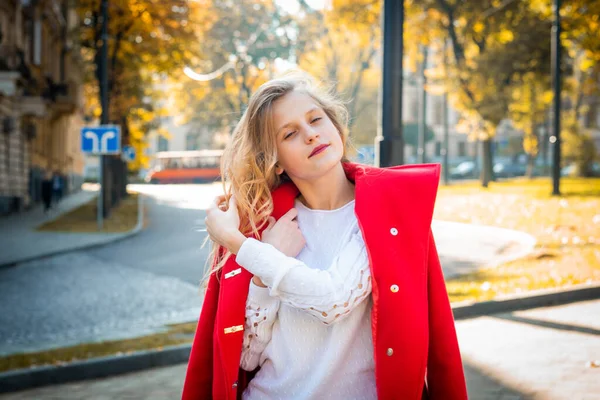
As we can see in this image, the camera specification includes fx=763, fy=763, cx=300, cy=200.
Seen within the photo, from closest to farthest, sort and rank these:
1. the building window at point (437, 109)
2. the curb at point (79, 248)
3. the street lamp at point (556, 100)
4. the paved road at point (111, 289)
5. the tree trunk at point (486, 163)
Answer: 1. the paved road at point (111, 289)
2. the curb at point (79, 248)
3. the street lamp at point (556, 100)
4. the tree trunk at point (486, 163)
5. the building window at point (437, 109)

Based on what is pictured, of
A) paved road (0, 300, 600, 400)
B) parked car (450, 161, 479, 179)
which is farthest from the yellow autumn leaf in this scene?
parked car (450, 161, 479, 179)

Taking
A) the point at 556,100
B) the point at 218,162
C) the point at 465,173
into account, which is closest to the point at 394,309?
the point at 556,100

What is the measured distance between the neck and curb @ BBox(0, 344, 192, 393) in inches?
158

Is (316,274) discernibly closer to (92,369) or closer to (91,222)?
(92,369)

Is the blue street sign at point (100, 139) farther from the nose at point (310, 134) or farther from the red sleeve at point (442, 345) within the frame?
the red sleeve at point (442, 345)

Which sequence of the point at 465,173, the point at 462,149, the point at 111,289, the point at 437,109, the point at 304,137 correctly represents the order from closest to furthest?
the point at 304,137
the point at 111,289
the point at 465,173
the point at 437,109
the point at 462,149

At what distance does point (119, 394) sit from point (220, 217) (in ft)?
11.2

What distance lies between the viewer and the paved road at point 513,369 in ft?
16.3

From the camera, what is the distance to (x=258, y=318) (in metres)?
2.32

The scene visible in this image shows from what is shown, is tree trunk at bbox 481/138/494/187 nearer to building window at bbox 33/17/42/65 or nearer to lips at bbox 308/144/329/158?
building window at bbox 33/17/42/65

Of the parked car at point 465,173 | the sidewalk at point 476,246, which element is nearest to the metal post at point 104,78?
the sidewalk at point 476,246

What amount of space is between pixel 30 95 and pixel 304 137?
91.8 ft

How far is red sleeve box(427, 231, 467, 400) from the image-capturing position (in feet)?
7.64

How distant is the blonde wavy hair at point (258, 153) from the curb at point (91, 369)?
12.6ft
